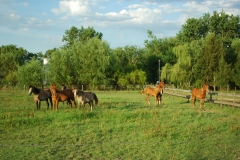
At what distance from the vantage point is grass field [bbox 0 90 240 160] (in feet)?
25.6

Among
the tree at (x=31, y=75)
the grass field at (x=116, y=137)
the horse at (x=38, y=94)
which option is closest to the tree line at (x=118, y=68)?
the tree at (x=31, y=75)

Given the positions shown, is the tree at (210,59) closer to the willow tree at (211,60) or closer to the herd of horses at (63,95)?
the willow tree at (211,60)

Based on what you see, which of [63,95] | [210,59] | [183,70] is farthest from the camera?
[183,70]

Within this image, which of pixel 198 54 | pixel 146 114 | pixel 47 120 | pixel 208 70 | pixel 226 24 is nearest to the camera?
pixel 47 120

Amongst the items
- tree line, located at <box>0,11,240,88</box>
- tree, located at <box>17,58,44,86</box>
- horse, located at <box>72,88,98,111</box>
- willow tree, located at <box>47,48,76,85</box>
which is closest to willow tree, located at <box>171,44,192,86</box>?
tree line, located at <box>0,11,240,88</box>

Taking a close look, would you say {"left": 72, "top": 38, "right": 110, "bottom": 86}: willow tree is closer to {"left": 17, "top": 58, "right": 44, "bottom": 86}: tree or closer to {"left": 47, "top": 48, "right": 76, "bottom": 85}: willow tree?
{"left": 47, "top": 48, "right": 76, "bottom": 85}: willow tree

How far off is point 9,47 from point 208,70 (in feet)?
170

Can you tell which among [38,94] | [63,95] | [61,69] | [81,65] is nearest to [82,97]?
[63,95]

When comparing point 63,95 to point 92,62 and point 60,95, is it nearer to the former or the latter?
point 60,95

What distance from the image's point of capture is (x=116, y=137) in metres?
9.90

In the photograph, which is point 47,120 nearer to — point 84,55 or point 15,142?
point 15,142

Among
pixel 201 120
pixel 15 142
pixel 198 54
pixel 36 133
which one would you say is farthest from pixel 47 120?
pixel 198 54

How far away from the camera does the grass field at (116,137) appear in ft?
25.6

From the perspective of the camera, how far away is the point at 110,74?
168 feet
